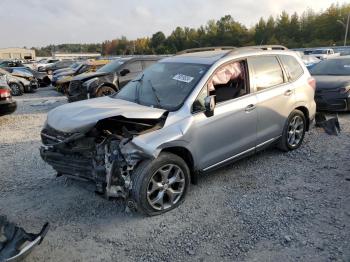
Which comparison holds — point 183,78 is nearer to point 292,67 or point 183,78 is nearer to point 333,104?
point 292,67

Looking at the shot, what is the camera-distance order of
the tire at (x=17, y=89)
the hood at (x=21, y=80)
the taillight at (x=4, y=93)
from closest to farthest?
the taillight at (x=4, y=93) → the tire at (x=17, y=89) → the hood at (x=21, y=80)

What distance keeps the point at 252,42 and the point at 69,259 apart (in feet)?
283

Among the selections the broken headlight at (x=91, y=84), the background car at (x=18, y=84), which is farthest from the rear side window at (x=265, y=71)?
the background car at (x=18, y=84)

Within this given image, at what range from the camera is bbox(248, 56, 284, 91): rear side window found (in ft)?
16.8

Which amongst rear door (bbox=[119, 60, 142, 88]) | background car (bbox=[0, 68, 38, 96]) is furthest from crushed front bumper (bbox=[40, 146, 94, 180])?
background car (bbox=[0, 68, 38, 96])

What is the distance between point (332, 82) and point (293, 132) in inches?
138

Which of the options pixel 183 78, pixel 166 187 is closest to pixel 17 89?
pixel 183 78

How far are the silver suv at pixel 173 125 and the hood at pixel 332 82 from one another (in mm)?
3374

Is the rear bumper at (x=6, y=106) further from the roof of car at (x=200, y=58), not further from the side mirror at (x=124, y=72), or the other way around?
the roof of car at (x=200, y=58)

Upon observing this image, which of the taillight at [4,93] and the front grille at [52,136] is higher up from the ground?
the taillight at [4,93]

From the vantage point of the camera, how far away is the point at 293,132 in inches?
235

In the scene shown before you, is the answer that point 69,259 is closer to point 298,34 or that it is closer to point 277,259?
point 277,259

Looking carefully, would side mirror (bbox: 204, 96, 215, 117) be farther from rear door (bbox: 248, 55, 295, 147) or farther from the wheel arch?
rear door (bbox: 248, 55, 295, 147)

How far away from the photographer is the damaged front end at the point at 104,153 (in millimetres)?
3723
